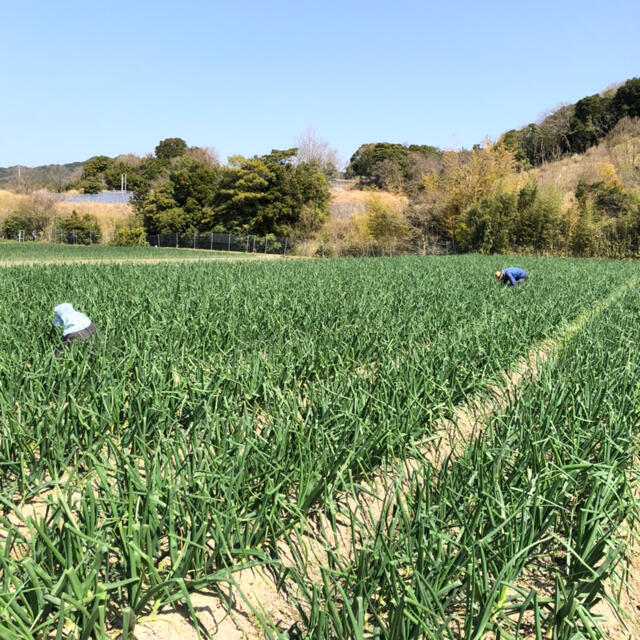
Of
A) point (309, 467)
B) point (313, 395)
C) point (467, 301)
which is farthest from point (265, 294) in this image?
point (309, 467)

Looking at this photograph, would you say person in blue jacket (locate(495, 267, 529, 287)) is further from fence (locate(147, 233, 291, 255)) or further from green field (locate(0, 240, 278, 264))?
fence (locate(147, 233, 291, 255))

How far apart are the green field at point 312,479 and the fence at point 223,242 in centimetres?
3104

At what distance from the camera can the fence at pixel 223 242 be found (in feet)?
119

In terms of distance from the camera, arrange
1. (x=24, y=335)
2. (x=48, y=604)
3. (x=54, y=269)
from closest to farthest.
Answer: (x=48, y=604)
(x=24, y=335)
(x=54, y=269)

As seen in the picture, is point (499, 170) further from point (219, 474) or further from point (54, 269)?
point (219, 474)

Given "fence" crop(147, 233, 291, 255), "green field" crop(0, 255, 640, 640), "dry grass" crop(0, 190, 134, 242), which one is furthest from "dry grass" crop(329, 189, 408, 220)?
"green field" crop(0, 255, 640, 640)

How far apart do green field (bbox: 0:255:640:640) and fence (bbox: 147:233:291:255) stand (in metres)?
31.0

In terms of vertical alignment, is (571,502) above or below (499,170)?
below

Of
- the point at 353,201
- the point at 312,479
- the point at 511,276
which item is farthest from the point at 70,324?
the point at 353,201

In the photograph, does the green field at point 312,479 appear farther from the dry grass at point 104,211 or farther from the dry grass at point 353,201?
the dry grass at point 104,211

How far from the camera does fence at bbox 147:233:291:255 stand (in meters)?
36.3

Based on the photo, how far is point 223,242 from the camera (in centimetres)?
3919

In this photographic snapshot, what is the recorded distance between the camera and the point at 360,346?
4.51 metres

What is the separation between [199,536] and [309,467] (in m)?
0.61
